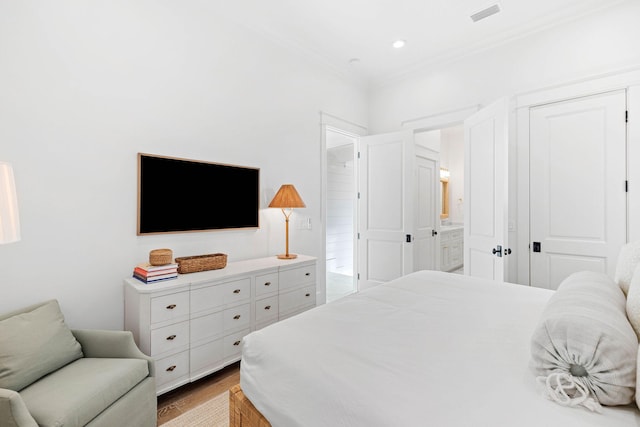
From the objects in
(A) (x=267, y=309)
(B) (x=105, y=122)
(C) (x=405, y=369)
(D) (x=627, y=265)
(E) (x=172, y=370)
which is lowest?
(E) (x=172, y=370)

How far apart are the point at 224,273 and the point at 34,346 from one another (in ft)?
3.58

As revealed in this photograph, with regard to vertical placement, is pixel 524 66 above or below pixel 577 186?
above

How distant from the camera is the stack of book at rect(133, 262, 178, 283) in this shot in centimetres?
199

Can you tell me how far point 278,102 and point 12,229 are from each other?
2556 mm

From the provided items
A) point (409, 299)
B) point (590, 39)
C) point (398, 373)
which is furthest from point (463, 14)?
point (398, 373)

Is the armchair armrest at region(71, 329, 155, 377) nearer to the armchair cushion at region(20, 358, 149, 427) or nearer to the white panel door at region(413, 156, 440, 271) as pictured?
the armchair cushion at region(20, 358, 149, 427)

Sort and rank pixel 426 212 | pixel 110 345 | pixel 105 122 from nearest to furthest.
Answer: pixel 110 345 < pixel 105 122 < pixel 426 212

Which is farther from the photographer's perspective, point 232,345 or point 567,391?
point 232,345

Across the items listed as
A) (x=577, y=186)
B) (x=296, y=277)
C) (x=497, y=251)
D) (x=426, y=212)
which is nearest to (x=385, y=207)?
(x=426, y=212)

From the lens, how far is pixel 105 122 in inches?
82.0

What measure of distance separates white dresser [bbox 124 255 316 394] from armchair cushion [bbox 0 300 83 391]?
1.24 ft

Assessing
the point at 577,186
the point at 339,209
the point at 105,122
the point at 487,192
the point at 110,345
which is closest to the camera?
the point at 110,345

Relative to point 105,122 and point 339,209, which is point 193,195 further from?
point 339,209

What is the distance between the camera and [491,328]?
49.5 inches
